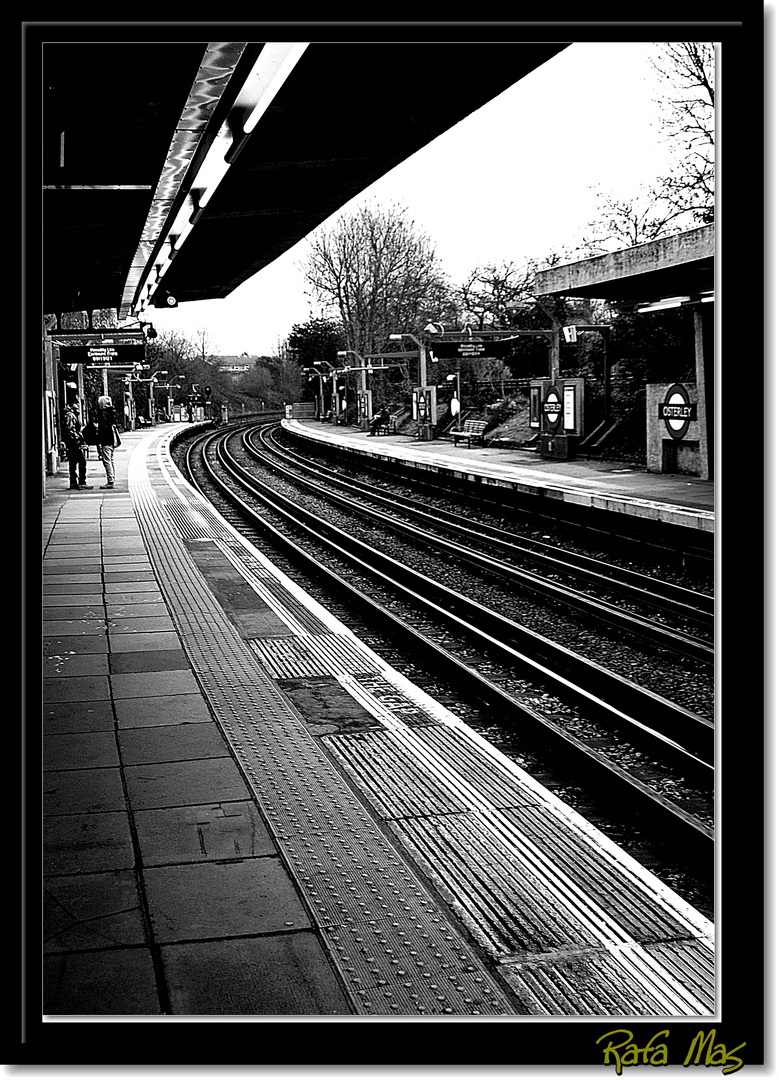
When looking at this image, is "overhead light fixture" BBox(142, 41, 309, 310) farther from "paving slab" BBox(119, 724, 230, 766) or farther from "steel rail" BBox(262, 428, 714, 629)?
"steel rail" BBox(262, 428, 714, 629)

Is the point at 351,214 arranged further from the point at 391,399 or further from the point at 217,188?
the point at 217,188

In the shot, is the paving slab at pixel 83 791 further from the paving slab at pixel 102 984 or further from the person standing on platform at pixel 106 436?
the person standing on platform at pixel 106 436

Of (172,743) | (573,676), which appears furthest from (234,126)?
(573,676)

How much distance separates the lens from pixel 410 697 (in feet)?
22.1

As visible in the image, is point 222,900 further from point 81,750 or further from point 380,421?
point 380,421

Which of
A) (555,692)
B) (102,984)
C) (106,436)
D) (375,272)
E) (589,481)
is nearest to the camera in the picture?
(102,984)

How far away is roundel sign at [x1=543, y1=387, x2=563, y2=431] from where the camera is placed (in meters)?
23.5

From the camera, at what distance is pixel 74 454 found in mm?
19891

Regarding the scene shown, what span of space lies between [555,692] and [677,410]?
37.2 feet

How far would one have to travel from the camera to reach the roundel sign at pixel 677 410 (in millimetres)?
17562

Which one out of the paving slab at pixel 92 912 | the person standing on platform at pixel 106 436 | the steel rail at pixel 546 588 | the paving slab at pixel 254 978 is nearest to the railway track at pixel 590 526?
the steel rail at pixel 546 588

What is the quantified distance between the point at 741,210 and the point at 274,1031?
7.21 feet


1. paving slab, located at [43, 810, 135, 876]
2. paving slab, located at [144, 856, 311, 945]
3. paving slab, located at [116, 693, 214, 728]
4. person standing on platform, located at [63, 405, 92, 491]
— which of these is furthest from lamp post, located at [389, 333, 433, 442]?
paving slab, located at [144, 856, 311, 945]
